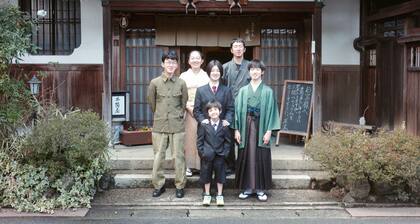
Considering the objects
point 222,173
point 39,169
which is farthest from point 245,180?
point 39,169

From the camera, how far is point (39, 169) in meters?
7.35

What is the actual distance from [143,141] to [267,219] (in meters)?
4.17

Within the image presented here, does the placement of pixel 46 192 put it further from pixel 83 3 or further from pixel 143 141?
pixel 83 3

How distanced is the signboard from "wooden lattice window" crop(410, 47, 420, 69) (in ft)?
17.5

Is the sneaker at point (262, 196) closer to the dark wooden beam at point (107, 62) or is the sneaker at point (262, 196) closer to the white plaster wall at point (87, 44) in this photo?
the dark wooden beam at point (107, 62)

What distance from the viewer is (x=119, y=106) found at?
34.2 feet

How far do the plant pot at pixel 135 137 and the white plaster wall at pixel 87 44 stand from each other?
1535 millimetres

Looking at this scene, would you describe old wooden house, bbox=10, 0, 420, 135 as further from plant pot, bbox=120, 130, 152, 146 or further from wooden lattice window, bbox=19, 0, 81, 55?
plant pot, bbox=120, 130, 152, 146

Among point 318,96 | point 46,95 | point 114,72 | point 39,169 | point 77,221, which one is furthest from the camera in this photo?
point 114,72

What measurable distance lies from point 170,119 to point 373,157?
283 centimetres

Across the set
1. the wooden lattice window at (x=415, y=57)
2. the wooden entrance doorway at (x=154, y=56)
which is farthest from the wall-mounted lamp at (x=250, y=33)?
the wooden lattice window at (x=415, y=57)

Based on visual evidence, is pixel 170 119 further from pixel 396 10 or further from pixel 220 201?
pixel 396 10

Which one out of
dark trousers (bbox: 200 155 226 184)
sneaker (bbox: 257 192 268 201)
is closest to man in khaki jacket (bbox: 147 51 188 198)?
dark trousers (bbox: 200 155 226 184)

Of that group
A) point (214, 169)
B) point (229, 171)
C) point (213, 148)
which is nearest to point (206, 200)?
point (214, 169)
